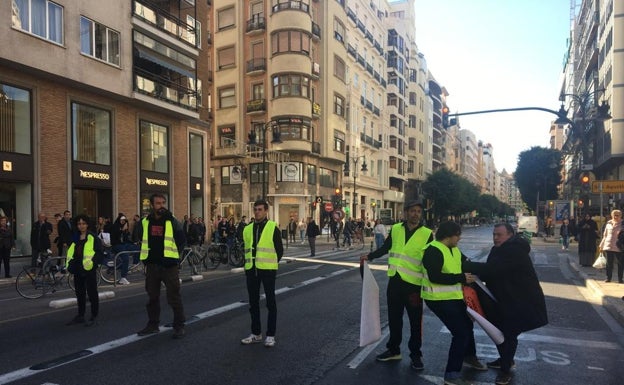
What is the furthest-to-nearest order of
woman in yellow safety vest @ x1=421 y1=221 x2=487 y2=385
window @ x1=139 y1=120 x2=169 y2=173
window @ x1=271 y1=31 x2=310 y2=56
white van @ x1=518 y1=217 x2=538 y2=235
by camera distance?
white van @ x1=518 y1=217 x2=538 y2=235 < window @ x1=271 y1=31 x2=310 y2=56 < window @ x1=139 y1=120 x2=169 y2=173 < woman in yellow safety vest @ x1=421 y1=221 x2=487 y2=385

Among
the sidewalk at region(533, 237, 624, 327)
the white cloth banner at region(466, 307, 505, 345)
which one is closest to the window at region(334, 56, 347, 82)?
the sidewalk at region(533, 237, 624, 327)

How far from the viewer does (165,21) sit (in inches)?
946

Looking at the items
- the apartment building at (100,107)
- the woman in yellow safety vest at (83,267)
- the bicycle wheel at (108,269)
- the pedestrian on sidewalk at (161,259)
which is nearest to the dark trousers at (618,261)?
the pedestrian on sidewalk at (161,259)

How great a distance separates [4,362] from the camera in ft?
17.7

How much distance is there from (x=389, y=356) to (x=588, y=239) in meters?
13.3

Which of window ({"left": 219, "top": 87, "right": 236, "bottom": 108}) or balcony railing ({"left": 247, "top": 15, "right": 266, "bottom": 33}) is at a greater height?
balcony railing ({"left": 247, "top": 15, "right": 266, "bottom": 33})

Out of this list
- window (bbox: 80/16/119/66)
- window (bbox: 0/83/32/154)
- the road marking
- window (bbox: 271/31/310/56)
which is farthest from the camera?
window (bbox: 271/31/310/56)

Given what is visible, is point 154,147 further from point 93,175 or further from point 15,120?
point 15,120

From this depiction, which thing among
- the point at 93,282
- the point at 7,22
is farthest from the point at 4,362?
the point at 7,22

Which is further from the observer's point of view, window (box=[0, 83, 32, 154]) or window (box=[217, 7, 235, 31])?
window (box=[217, 7, 235, 31])

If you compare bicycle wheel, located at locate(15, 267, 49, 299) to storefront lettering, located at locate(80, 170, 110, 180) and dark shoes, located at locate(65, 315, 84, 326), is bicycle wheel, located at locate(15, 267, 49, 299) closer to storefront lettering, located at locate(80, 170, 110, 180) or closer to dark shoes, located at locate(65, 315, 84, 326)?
dark shoes, located at locate(65, 315, 84, 326)

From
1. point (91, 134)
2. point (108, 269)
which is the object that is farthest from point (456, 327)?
point (91, 134)

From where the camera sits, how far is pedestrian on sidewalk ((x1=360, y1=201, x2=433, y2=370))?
5.13 meters

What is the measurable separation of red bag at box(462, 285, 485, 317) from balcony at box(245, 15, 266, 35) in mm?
38197
